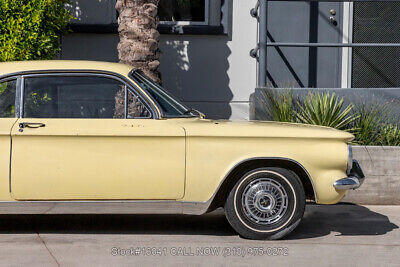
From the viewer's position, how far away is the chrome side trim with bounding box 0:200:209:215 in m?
6.14

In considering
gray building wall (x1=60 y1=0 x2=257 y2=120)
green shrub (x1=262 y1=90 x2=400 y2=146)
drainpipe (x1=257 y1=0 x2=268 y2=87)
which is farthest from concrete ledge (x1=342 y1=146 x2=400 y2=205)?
gray building wall (x1=60 y1=0 x2=257 y2=120)

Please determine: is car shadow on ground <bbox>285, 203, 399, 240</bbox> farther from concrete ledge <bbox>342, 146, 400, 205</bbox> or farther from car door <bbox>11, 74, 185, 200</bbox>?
car door <bbox>11, 74, 185, 200</bbox>

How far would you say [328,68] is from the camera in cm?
1169

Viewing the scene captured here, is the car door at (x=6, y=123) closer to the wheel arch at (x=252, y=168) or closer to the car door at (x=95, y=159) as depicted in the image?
the car door at (x=95, y=159)

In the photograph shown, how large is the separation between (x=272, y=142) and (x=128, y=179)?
1252 mm

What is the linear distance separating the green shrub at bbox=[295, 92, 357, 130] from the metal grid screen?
2756 millimetres

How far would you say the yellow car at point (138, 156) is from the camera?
241 inches

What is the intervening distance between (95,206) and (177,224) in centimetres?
120

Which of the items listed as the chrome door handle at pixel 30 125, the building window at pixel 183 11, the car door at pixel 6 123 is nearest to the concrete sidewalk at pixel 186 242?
the car door at pixel 6 123

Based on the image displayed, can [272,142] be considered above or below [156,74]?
below

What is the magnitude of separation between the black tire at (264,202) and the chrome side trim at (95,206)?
30 cm

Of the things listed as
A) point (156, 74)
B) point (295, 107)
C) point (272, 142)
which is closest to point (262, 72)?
point (295, 107)

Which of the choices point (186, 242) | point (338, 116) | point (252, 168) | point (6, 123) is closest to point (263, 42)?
point (338, 116)

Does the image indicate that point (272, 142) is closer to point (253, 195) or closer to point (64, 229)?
point (253, 195)
